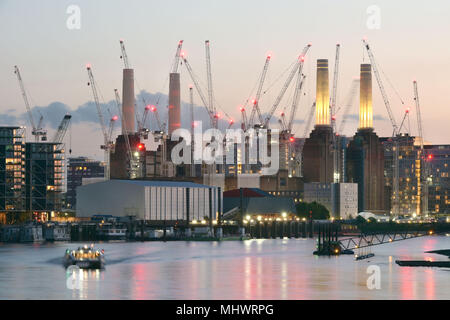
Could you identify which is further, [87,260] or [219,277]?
[87,260]

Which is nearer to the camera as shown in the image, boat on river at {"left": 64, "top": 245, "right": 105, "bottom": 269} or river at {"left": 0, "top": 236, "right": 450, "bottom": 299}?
river at {"left": 0, "top": 236, "right": 450, "bottom": 299}

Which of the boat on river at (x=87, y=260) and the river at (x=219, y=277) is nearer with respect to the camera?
the river at (x=219, y=277)

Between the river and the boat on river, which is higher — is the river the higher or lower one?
the lower one

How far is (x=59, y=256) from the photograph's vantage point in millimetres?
132500

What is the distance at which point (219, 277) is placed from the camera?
343ft

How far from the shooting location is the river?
87.1m

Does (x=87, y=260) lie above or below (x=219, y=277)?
above

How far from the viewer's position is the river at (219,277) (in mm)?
87062

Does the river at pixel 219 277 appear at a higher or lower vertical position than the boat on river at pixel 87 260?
lower
